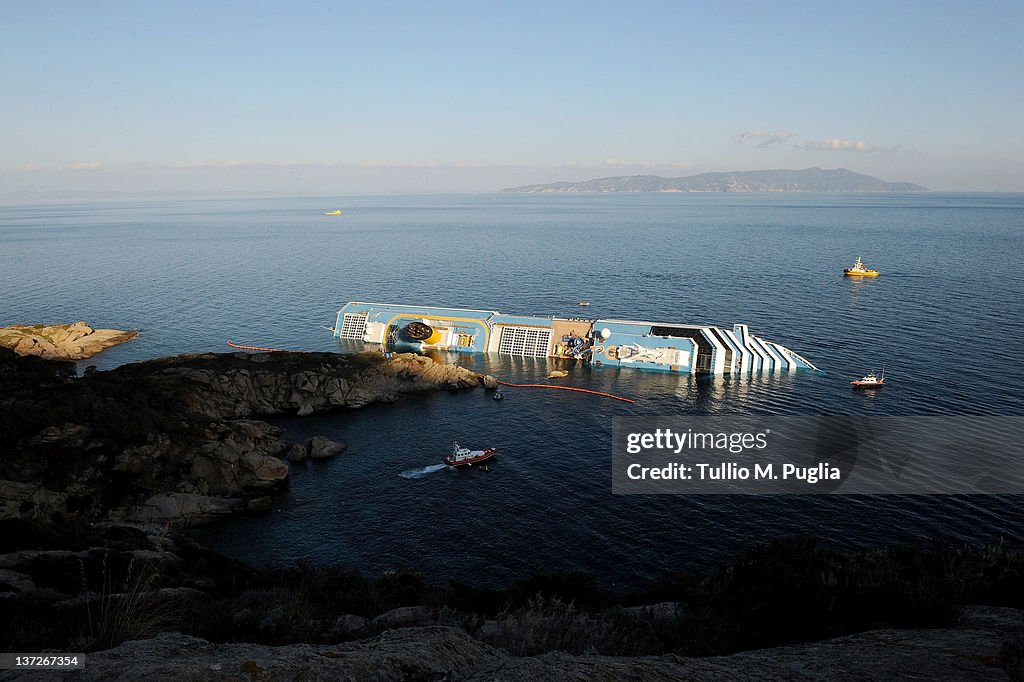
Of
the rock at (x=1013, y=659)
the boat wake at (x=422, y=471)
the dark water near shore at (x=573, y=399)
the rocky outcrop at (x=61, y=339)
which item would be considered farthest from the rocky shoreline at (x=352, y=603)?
the rocky outcrop at (x=61, y=339)

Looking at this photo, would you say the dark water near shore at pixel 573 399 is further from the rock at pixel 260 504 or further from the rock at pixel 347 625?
the rock at pixel 347 625

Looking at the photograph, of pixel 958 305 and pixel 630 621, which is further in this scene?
pixel 958 305

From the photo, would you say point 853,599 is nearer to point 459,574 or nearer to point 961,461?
point 459,574

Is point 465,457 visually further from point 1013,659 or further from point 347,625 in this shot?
point 1013,659

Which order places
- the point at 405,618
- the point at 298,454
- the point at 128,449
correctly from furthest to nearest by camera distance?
the point at 298,454 < the point at 128,449 < the point at 405,618

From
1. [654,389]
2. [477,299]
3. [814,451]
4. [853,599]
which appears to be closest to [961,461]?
[814,451]

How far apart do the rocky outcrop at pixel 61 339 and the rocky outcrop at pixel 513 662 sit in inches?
4078

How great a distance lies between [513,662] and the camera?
14.2 meters

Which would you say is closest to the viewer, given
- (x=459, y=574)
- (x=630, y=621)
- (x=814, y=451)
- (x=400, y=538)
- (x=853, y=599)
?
(x=853, y=599)

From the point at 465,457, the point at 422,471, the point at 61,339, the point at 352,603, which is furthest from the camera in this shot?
the point at 61,339

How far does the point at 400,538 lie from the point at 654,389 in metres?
45.5

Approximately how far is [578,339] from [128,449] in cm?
6303

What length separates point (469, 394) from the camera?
83.5m

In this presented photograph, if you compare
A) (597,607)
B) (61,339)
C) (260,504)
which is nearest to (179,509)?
(260,504)
